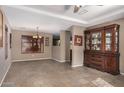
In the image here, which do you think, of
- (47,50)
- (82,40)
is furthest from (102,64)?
(47,50)

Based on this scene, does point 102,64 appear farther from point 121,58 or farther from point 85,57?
point 85,57

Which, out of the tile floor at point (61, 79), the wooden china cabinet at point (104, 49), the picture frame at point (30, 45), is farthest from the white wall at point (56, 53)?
the tile floor at point (61, 79)

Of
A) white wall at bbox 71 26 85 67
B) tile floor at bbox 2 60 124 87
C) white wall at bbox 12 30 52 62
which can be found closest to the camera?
tile floor at bbox 2 60 124 87

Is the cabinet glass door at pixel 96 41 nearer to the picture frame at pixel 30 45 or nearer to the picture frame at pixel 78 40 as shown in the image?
the picture frame at pixel 78 40

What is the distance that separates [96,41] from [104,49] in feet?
2.25

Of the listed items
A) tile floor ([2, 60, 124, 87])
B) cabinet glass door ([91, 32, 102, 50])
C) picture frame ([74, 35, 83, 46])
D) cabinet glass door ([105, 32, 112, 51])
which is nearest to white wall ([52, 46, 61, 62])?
picture frame ([74, 35, 83, 46])

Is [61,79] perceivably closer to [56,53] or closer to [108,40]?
[108,40]

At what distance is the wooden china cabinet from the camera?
4020 mm

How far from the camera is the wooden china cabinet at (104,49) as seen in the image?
402cm

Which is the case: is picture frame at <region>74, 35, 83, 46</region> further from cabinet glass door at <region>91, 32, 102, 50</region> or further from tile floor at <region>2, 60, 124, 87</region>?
tile floor at <region>2, 60, 124, 87</region>

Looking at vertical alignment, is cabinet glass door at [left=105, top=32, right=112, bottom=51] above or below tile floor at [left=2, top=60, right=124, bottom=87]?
above
